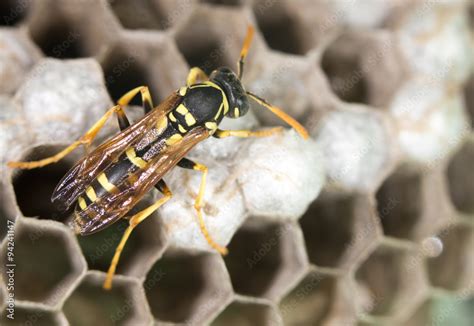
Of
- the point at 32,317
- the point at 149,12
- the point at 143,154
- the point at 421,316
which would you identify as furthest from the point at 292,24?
the point at 32,317

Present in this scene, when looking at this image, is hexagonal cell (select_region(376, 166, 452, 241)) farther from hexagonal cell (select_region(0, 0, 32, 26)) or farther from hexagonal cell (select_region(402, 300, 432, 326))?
hexagonal cell (select_region(0, 0, 32, 26))

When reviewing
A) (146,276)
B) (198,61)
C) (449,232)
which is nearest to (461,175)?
(449,232)

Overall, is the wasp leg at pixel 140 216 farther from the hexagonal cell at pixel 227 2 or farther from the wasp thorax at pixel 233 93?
the hexagonal cell at pixel 227 2

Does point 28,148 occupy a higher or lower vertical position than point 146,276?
higher

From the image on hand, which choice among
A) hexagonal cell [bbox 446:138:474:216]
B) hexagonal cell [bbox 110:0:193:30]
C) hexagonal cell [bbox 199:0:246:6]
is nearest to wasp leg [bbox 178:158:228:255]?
hexagonal cell [bbox 110:0:193:30]

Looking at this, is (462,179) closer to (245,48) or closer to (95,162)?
(245,48)

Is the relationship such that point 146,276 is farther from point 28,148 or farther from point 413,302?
point 413,302

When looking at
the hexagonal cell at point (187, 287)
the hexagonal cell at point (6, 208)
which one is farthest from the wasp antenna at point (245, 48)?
the hexagonal cell at point (6, 208)
